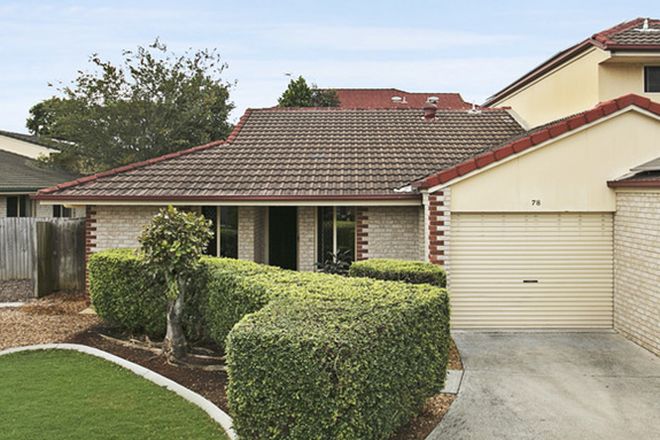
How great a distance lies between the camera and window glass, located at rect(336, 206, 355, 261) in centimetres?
1259

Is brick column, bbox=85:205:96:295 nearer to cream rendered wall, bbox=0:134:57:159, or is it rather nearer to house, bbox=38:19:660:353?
house, bbox=38:19:660:353

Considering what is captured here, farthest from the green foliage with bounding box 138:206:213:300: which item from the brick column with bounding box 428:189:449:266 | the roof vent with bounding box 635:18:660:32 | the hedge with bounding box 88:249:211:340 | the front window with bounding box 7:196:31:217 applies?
the front window with bounding box 7:196:31:217

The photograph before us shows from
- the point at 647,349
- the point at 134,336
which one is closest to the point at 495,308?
the point at 647,349

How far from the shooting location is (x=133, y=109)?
79.3 ft

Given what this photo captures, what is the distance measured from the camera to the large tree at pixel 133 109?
24297mm

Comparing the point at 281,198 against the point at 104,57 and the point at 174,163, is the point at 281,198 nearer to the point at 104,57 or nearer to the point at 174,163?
the point at 174,163

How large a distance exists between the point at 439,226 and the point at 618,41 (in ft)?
19.0

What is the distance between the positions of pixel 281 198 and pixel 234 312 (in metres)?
4.46

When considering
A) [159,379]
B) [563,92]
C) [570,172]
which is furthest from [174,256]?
[563,92]

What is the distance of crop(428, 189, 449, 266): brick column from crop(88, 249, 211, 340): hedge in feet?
13.2

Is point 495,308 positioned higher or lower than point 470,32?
lower

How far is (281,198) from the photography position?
454 inches

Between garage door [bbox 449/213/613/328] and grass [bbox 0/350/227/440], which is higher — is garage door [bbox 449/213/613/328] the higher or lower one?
the higher one

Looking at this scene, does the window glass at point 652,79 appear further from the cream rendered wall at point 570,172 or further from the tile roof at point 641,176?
the tile roof at point 641,176
